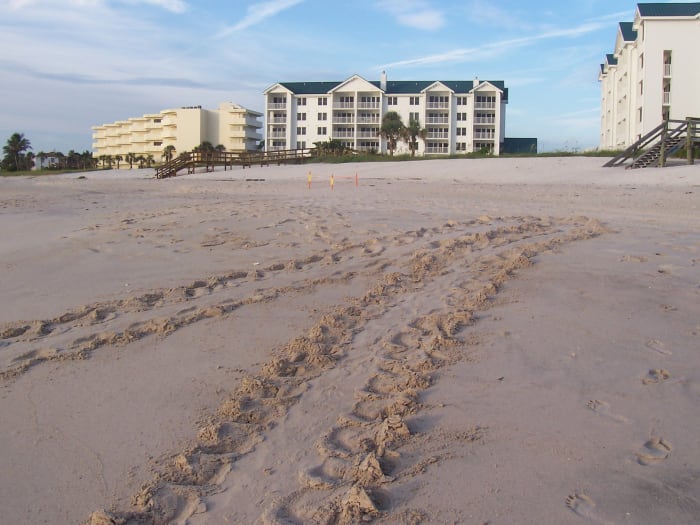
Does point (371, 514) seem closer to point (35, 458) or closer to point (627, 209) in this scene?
point (35, 458)

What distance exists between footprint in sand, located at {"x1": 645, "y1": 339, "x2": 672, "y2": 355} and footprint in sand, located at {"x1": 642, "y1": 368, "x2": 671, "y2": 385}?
347 millimetres

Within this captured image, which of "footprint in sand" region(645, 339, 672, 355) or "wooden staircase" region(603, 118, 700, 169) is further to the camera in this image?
"wooden staircase" region(603, 118, 700, 169)

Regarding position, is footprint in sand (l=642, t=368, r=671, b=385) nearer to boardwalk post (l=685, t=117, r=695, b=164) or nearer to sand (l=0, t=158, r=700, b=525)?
sand (l=0, t=158, r=700, b=525)

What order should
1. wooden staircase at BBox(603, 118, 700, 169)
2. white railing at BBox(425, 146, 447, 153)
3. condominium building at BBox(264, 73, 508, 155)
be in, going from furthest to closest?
white railing at BBox(425, 146, 447, 153) → condominium building at BBox(264, 73, 508, 155) → wooden staircase at BBox(603, 118, 700, 169)

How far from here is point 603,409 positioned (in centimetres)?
360

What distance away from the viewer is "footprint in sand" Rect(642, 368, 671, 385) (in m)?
3.94

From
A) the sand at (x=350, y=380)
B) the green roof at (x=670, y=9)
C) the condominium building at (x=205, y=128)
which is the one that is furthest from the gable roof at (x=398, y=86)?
the sand at (x=350, y=380)

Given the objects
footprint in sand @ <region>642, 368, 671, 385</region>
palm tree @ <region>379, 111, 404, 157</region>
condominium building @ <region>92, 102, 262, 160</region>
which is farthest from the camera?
condominium building @ <region>92, 102, 262, 160</region>

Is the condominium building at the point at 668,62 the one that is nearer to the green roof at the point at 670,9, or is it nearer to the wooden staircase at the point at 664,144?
the green roof at the point at 670,9

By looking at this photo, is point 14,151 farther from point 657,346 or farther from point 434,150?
point 657,346

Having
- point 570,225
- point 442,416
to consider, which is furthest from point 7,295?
point 570,225

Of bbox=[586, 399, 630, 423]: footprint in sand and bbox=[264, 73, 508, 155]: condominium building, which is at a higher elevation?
bbox=[264, 73, 508, 155]: condominium building

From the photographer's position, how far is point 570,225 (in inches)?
408

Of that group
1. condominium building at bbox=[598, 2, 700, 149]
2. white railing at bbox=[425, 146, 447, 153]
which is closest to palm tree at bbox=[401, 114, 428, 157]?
white railing at bbox=[425, 146, 447, 153]
